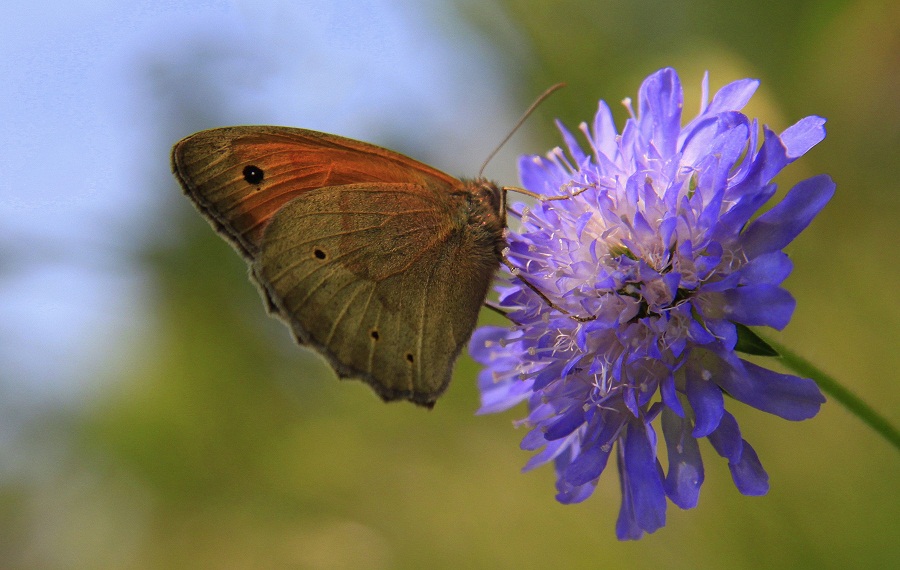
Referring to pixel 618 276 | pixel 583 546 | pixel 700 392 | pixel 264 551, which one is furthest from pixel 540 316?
pixel 264 551

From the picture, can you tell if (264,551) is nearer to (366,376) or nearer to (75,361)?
(75,361)

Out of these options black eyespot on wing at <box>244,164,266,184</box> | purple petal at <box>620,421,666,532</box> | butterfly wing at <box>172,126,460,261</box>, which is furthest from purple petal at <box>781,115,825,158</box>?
black eyespot on wing at <box>244,164,266,184</box>

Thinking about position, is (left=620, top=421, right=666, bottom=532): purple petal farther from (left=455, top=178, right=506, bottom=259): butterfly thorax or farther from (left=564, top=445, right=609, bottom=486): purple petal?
(left=455, top=178, right=506, bottom=259): butterfly thorax

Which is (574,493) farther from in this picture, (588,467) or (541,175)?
(541,175)

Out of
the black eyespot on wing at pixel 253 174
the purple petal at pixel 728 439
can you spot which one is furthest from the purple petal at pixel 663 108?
the black eyespot on wing at pixel 253 174

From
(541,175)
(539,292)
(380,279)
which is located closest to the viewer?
(539,292)

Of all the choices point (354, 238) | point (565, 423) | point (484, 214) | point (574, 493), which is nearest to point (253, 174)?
point (354, 238)

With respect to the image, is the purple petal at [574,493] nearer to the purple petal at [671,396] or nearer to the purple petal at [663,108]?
the purple petal at [671,396]
